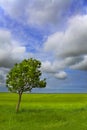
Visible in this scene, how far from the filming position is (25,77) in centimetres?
5812

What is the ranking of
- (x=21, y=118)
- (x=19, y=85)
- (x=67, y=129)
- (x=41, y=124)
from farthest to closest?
(x=19, y=85) < (x=21, y=118) < (x=41, y=124) < (x=67, y=129)

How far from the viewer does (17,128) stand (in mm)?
38281

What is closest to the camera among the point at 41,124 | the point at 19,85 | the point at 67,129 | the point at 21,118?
the point at 67,129

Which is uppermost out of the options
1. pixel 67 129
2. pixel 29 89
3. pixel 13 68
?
pixel 13 68

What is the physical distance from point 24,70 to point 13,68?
2474 mm

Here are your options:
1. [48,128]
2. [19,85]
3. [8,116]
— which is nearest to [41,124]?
[48,128]

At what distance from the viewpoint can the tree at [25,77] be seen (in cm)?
5775

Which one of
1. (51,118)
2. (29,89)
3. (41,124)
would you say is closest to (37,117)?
(51,118)

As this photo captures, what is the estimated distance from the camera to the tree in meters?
57.8

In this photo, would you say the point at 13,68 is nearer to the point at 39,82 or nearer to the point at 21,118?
the point at 39,82

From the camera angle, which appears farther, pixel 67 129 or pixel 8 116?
pixel 8 116

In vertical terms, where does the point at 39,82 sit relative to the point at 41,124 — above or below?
above

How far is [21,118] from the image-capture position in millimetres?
48062

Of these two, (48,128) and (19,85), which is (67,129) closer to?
(48,128)
